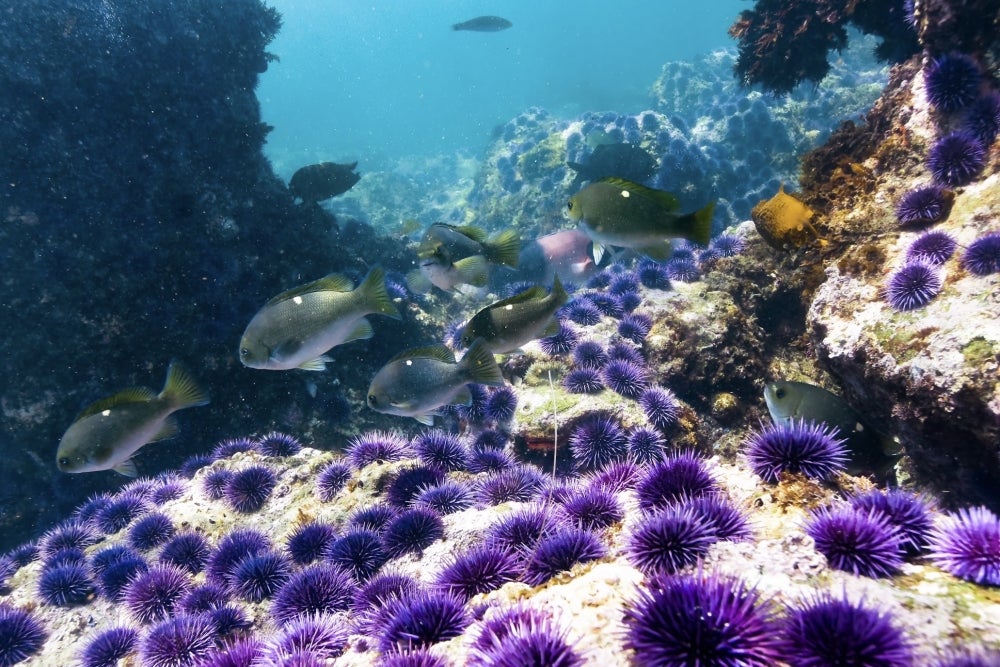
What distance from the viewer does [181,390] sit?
423 centimetres

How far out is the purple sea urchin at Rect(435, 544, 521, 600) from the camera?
273 centimetres

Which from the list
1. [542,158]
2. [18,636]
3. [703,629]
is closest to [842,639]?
[703,629]

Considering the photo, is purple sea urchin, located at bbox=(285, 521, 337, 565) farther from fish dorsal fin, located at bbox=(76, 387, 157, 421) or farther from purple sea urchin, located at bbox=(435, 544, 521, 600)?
fish dorsal fin, located at bbox=(76, 387, 157, 421)

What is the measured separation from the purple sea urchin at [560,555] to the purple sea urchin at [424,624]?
419 mm

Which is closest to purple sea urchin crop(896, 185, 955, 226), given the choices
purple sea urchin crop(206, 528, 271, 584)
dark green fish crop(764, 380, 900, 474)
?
dark green fish crop(764, 380, 900, 474)

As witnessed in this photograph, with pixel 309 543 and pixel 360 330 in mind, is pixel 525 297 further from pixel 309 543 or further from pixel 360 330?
pixel 309 543

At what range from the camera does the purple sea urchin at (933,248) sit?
409 centimetres

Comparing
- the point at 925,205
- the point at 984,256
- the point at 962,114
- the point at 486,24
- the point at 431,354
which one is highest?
the point at 486,24

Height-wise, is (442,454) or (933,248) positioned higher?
(933,248)

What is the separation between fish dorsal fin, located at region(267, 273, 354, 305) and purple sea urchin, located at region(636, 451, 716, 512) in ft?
9.79

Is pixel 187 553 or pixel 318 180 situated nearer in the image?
pixel 187 553

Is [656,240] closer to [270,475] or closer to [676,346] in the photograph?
[676,346]

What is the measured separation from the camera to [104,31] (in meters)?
7.22

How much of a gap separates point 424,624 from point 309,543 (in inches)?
77.3
